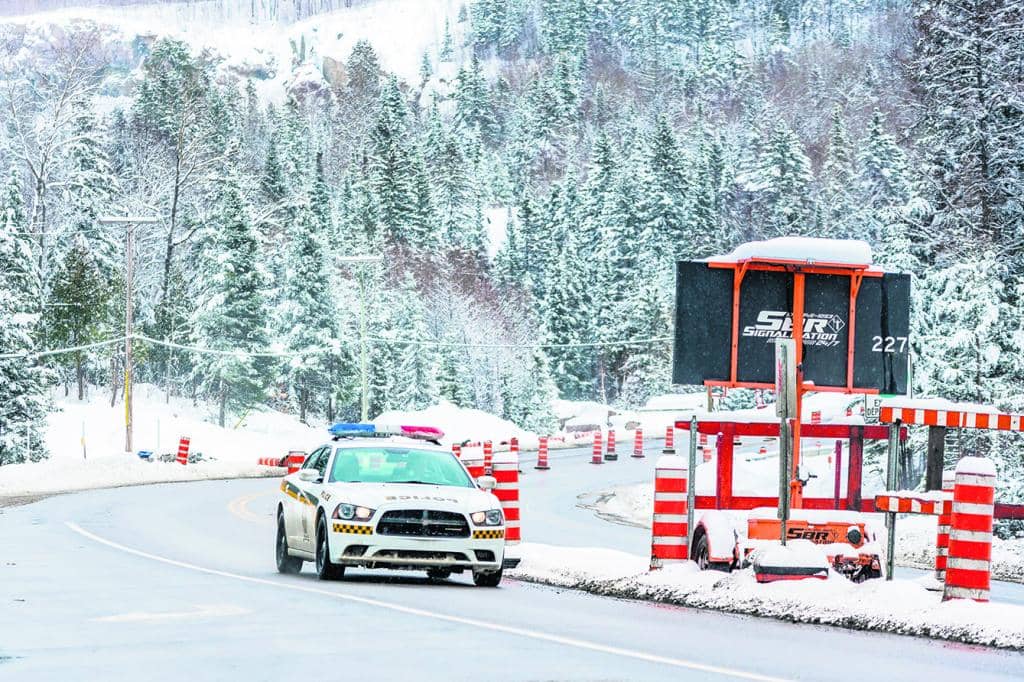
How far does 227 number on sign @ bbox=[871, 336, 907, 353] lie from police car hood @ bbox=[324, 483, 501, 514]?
479 centimetres

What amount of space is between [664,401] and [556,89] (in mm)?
99214

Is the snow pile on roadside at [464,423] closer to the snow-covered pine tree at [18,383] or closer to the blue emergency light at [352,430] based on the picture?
the snow-covered pine tree at [18,383]

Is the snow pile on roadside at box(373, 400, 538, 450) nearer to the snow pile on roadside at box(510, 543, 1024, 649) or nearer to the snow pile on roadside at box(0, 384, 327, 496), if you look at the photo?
the snow pile on roadside at box(0, 384, 327, 496)

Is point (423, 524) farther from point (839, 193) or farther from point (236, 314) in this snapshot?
point (839, 193)

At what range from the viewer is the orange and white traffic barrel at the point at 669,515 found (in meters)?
15.3

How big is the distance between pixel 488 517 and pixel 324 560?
65.7 inches

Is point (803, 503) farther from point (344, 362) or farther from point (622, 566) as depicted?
point (344, 362)

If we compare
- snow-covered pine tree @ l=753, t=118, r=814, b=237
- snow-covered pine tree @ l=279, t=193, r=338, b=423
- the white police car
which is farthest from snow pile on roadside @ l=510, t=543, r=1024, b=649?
snow-covered pine tree @ l=753, t=118, r=814, b=237

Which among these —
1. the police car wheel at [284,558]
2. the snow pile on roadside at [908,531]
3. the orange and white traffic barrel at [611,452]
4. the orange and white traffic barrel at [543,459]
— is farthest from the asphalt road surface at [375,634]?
the orange and white traffic barrel at [611,452]

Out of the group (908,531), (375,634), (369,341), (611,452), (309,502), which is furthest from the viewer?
(369,341)

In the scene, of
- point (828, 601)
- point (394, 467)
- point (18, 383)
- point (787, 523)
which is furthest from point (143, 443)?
point (828, 601)

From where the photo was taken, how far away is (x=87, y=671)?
889 centimetres

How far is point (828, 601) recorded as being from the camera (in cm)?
1255

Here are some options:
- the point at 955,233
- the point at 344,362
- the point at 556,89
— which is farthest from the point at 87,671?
the point at 556,89
